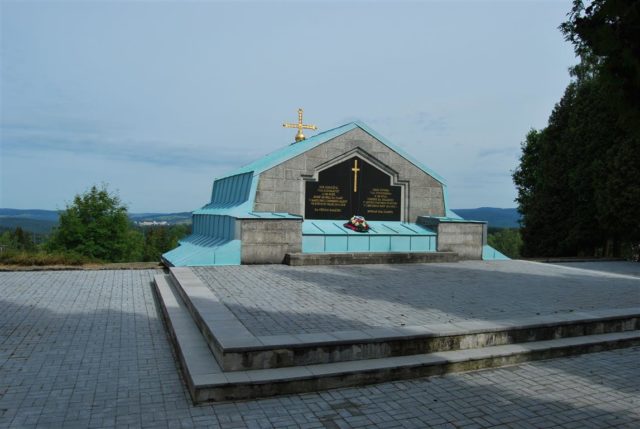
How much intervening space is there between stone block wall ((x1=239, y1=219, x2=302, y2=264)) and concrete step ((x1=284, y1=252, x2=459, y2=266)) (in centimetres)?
37

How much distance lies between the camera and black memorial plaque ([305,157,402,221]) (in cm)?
1717

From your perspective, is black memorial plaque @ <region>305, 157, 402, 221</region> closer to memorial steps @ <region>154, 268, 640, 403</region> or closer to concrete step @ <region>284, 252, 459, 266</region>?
concrete step @ <region>284, 252, 459, 266</region>

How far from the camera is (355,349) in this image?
6.40 metres

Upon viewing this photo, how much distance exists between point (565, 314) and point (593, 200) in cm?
1760

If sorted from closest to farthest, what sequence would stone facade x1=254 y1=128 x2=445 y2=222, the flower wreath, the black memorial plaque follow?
stone facade x1=254 y1=128 x2=445 y2=222
the flower wreath
the black memorial plaque

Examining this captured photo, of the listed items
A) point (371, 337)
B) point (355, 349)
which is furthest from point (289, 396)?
point (371, 337)

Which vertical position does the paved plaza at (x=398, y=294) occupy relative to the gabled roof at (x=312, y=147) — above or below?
below

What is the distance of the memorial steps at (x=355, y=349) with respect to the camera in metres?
5.75

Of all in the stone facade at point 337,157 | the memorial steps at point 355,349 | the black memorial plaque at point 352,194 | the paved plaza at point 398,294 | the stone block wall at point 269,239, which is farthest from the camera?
the black memorial plaque at point 352,194

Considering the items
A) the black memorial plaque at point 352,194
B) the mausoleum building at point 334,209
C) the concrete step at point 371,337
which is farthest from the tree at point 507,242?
the concrete step at point 371,337

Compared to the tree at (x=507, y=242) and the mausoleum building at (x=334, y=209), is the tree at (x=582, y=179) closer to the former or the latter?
the mausoleum building at (x=334, y=209)

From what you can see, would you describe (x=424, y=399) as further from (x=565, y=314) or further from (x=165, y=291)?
(x=165, y=291)

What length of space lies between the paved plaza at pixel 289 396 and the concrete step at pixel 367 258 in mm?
3680

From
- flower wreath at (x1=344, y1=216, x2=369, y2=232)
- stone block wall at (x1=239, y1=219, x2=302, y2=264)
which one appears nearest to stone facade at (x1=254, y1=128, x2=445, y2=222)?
stone block wall at (x1=239, y1=219, x2=302, y2=264)
